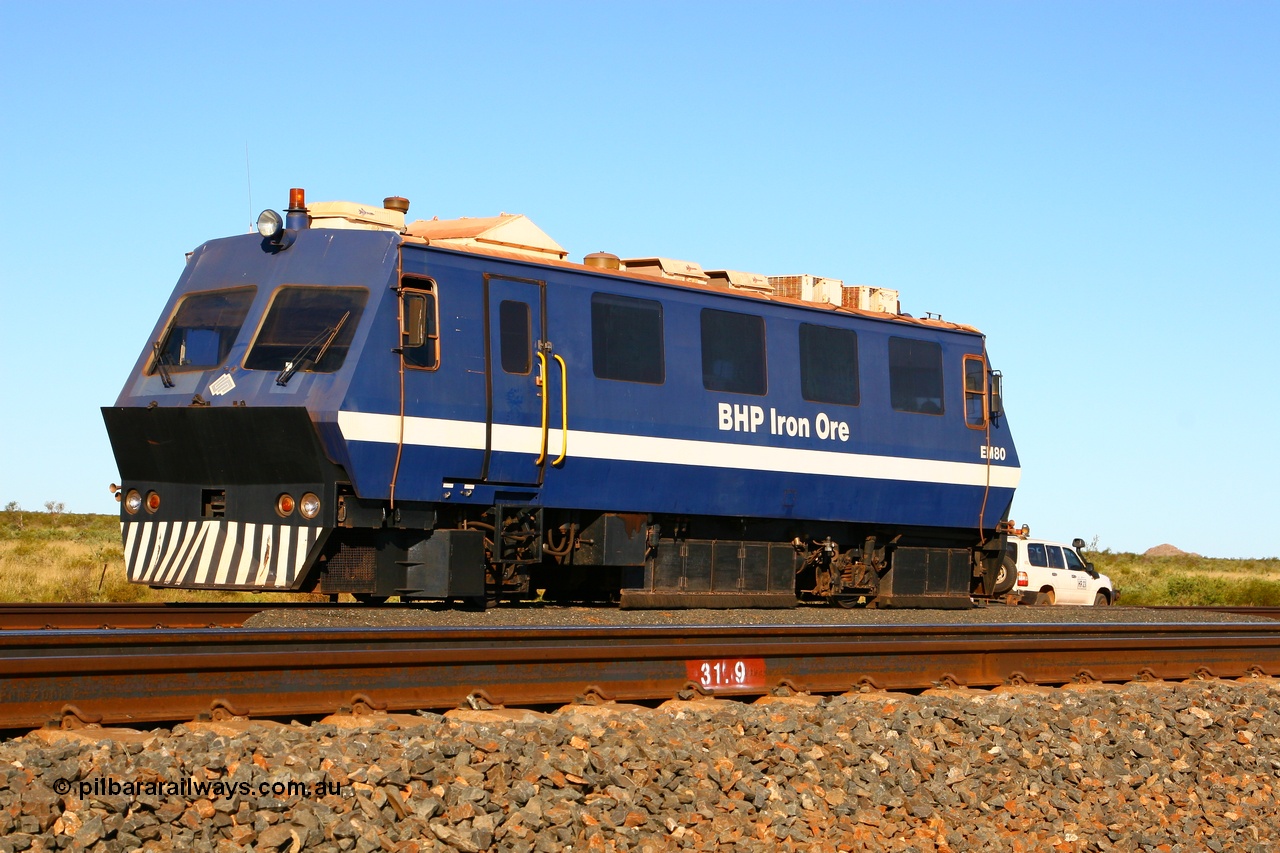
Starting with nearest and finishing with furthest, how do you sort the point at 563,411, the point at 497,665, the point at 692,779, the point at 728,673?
the point at 692,779 < the point at 497,665 < the point at 728,673 < the point at 563,411

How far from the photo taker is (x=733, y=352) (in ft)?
50.8

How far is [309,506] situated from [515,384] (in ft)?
7.46

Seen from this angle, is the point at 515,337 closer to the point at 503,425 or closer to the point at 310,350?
the point at 503,425

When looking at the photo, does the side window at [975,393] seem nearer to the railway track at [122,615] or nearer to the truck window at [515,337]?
the truck window at [515,337]

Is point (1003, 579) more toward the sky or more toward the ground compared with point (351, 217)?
more toward the ground

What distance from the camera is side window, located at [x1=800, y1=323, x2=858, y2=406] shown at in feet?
53.1

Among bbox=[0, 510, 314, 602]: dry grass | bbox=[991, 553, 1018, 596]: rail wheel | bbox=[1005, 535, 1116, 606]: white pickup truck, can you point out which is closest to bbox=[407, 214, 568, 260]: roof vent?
bbox=[0, 510, 314, 602]: dry grass

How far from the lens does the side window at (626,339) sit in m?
14.2

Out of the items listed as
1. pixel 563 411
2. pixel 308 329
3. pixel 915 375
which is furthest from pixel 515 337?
pixel 915 375

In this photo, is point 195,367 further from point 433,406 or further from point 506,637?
point 506,637

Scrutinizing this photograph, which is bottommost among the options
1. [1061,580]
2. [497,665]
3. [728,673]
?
[728,673]

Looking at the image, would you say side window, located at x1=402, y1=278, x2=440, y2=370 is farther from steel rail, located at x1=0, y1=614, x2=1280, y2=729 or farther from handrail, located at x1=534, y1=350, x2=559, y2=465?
steel rail, located at x1=0, y1=614, x2=1280, y2=729

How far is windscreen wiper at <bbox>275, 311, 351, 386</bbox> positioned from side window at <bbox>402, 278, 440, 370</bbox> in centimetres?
56

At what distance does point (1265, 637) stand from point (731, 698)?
657 centimetres
